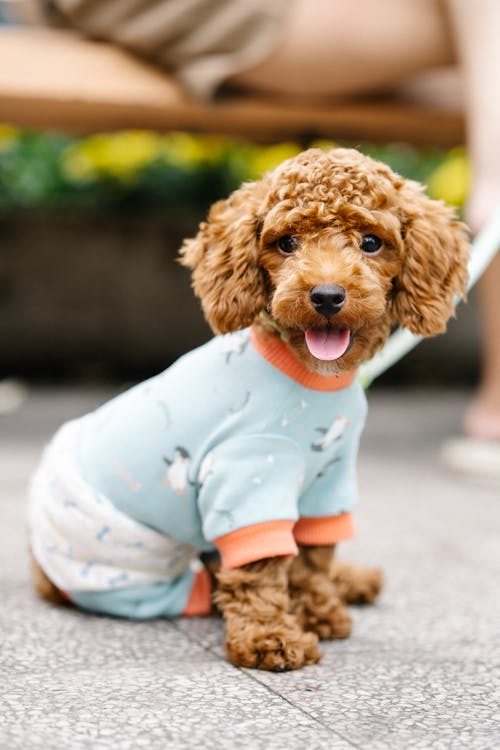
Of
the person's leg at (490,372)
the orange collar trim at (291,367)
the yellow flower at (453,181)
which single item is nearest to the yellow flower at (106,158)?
the yellow flower at (453,181)

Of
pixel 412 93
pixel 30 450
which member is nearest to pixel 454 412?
pixel 412 93

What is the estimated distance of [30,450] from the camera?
11.0ft

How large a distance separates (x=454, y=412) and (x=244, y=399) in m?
2.76

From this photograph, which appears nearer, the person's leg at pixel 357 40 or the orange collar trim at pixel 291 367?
the orange collar trim at pixel 291 367

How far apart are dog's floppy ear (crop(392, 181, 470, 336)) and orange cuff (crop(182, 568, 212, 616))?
625mm

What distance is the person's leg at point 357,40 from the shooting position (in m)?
2.96

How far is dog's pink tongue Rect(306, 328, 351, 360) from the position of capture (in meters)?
1.60

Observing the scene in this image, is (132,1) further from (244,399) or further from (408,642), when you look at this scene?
(408,642)

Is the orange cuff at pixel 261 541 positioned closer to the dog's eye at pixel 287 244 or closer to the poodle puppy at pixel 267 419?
the poodle puppy at pixel 267 419

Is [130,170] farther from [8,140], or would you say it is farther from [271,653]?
[271,653]

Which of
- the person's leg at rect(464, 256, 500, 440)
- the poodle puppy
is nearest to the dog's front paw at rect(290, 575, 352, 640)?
the poodle puppy

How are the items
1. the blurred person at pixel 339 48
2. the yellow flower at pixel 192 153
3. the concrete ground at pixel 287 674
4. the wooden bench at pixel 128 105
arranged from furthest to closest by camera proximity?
1. the yellow flower at pixel 192 153
2. the wooden bench at pixel 128 105
3. the blurred person at pixel 339 48
4. the concrete ground at pixel 287 674

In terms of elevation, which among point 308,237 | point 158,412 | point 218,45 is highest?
point 218,45

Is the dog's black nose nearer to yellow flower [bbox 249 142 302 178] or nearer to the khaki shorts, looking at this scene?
the khaki shorts
